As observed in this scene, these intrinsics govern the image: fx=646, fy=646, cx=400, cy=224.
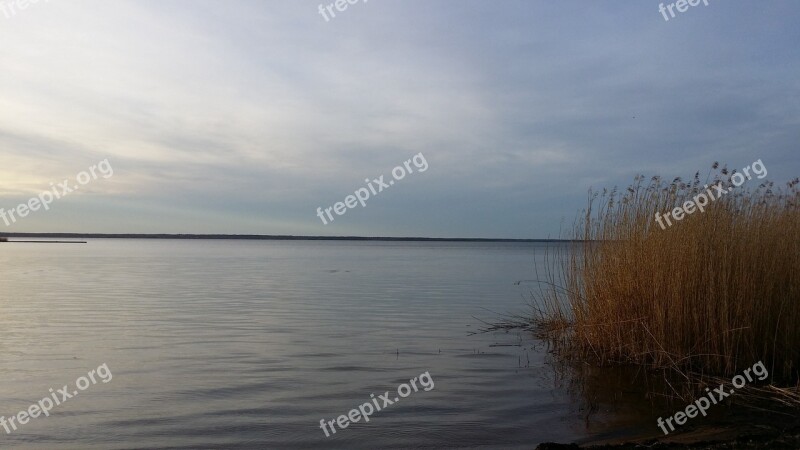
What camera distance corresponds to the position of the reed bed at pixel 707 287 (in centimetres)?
816

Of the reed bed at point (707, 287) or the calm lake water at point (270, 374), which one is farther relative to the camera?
the reed bed at point (707, 287)

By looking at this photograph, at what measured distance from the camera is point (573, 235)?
35.7 feet

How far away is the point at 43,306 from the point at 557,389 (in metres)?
14.1

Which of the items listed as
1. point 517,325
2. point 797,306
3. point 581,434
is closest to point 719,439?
point 581,434

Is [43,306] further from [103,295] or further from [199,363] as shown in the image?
[199,363]

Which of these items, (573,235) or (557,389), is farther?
(573,235)

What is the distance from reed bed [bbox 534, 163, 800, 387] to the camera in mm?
8164

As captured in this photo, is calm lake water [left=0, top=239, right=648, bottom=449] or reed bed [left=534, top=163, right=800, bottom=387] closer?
calm lake water [left=0, top=239, right=648, bottom=449]

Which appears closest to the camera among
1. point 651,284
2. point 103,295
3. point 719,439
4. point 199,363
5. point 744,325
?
point 719,439

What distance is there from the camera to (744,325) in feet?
26.6

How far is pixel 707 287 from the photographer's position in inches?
327

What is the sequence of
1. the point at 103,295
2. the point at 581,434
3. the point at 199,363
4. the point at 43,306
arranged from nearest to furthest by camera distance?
the point at 581,434 < the point at 199,363 < the point at 43,306 < the point at 103,295

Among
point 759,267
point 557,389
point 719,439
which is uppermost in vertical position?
point 759,267

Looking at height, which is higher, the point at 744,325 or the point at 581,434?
the point at 744,325
